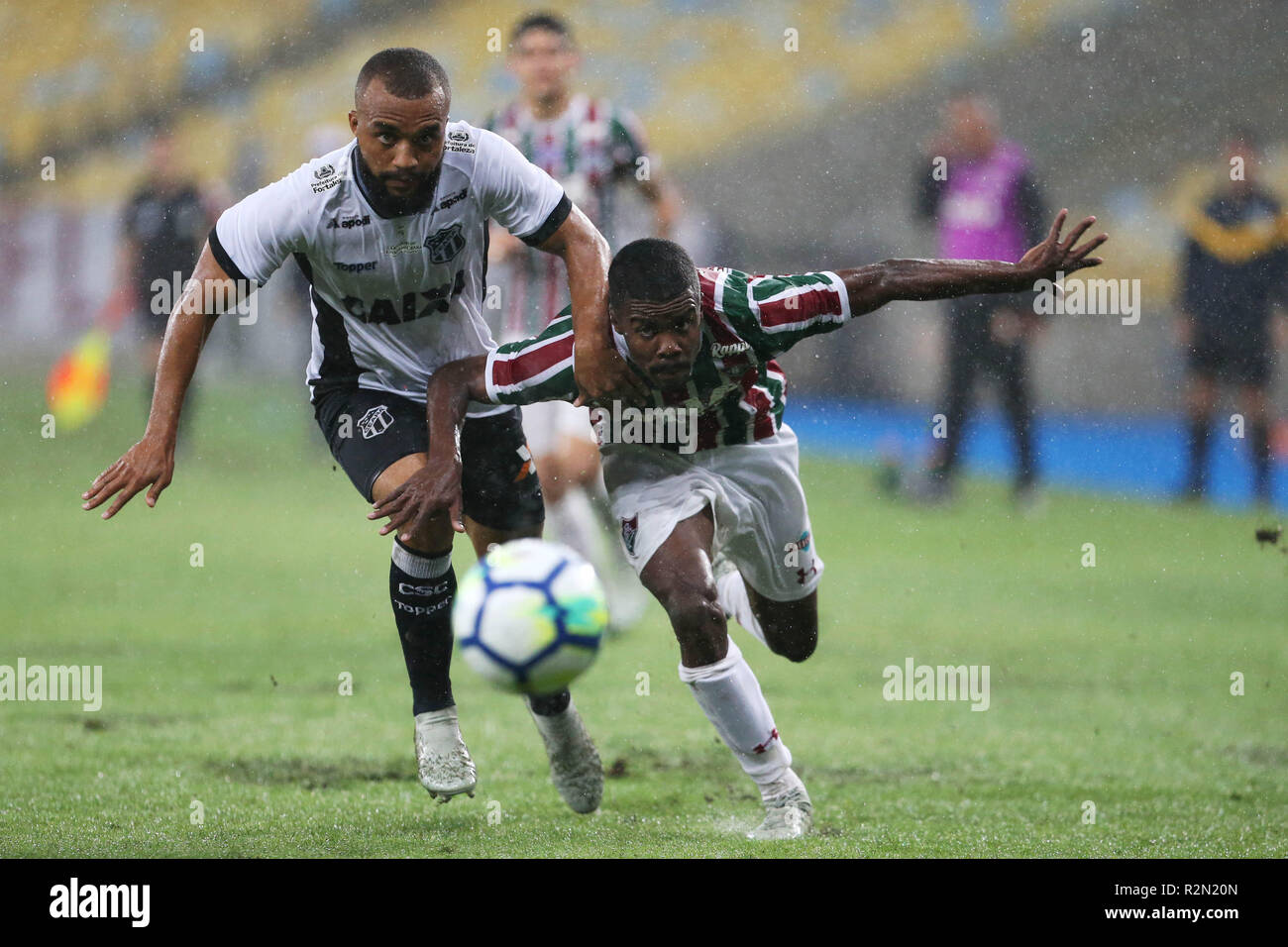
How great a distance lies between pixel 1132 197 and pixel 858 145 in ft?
9.32

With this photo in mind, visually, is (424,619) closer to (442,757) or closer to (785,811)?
(442,757)

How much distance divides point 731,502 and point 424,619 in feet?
3.24

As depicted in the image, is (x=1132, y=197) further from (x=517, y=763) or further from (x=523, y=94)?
(x=517, y=763)

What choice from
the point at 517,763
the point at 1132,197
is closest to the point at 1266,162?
the point at 1132,197

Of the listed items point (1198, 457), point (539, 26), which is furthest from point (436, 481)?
point (1198, 457)

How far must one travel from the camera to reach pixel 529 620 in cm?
367

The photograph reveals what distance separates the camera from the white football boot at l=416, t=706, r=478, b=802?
434cm

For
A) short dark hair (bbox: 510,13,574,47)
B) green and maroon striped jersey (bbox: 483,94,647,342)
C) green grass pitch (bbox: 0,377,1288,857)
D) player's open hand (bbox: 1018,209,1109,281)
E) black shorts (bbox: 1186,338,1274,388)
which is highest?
short dark hair (bbox: 510,13,574,47)

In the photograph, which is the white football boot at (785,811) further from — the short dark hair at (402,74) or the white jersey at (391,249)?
the short dark hair at (402,74)

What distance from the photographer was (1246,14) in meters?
14.3
